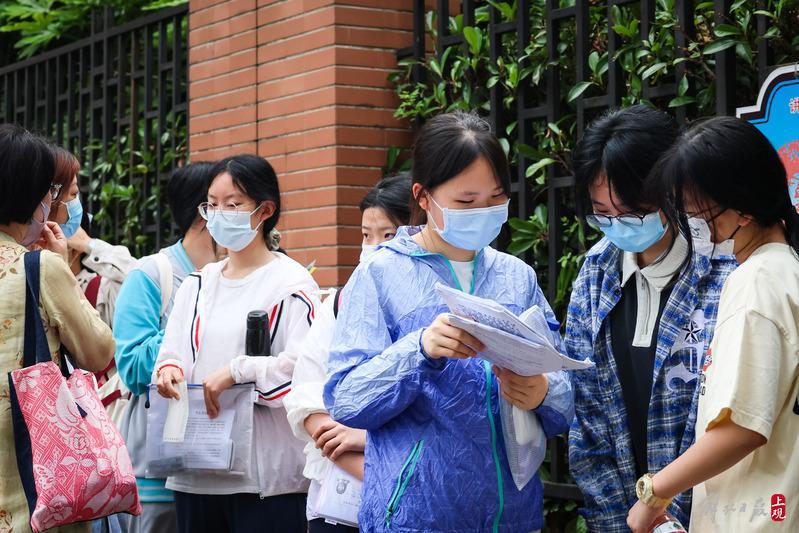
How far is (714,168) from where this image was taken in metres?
2.84

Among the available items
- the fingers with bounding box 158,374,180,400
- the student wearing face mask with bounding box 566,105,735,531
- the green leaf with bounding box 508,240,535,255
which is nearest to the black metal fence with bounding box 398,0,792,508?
the green leaf with bounding box 508,240,535,255

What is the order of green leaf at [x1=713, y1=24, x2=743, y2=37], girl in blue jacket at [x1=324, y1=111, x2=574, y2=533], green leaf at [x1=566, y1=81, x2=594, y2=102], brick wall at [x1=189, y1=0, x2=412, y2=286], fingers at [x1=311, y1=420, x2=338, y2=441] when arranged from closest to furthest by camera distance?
girl in blue jacket at [x1=324, y1=111, x2=574, y2=533] → fingers at [x1=311, y1=420, x2=338, y2=441] → green leaf at [x1=713, y1=24, x2=743, y2=37] → green leaf at [x1=566, y1=81, x2=594, y2=102] → brick wall at [x1=189, y1=0, x2=412, y2=286]

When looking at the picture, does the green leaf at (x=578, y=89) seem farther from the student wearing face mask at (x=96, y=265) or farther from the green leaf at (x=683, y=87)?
the student wearing face mask at (x=96, y=265)

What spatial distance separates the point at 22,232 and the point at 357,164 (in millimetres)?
2439

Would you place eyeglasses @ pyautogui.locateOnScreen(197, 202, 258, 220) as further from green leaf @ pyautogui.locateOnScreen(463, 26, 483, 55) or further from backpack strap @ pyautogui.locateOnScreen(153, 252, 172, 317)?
green leaf @ pyautogui.locateOnScreen(463, 26, 483, 55)

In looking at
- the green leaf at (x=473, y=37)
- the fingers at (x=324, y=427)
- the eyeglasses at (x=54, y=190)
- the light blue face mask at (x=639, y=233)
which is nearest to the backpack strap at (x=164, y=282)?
the eyeglasses at (x=54, y=190)

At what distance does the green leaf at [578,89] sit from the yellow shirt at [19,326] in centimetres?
225

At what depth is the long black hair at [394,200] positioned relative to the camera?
4.48 metres

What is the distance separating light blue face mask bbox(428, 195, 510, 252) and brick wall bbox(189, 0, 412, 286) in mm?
2637

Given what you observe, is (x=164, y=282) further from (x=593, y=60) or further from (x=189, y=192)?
(x=593, y=60)

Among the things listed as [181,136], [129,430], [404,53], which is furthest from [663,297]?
[181,136]

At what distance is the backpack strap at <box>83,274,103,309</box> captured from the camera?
549 cm

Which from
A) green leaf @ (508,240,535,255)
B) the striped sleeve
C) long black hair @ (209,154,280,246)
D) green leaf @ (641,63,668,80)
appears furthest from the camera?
green leaf @ (508,240,535,255)

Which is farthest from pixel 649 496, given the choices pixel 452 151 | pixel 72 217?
pixel 72 217
